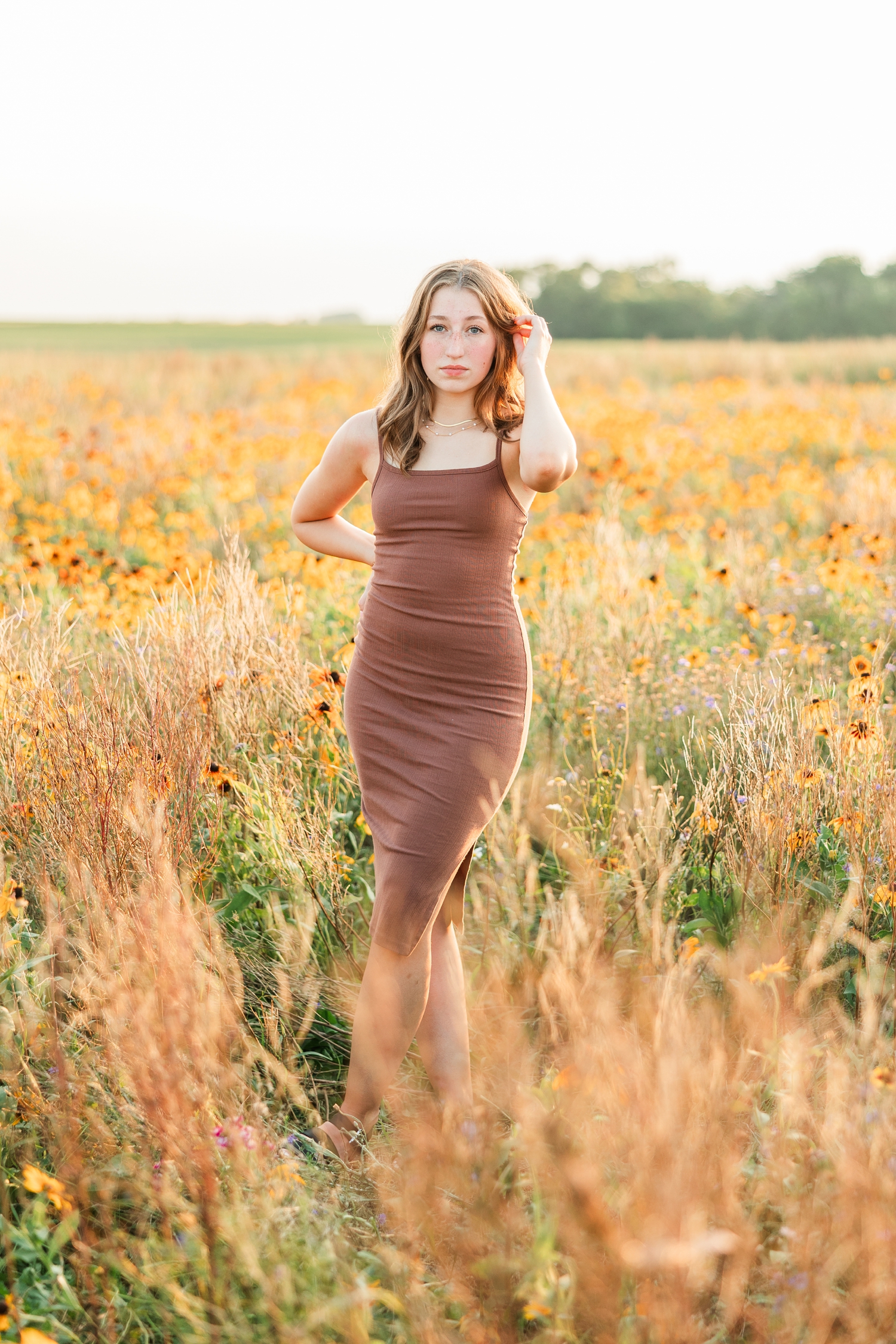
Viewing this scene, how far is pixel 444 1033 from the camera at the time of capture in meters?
2.22

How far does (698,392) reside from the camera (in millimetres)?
11266

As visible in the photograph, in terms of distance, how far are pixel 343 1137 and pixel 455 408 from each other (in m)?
1.58

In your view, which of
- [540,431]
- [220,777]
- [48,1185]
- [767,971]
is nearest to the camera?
[48,1185]

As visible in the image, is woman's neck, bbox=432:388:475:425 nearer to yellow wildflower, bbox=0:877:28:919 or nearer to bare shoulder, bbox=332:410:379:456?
bare shoulder, bbox=332:410:379:456

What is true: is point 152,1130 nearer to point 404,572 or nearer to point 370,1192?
point 370,1192

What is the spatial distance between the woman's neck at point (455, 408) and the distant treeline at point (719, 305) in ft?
131

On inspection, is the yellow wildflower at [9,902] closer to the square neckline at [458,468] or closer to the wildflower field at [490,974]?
the wildflower field at [490,974]

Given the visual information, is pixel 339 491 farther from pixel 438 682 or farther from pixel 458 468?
pixel 438 682

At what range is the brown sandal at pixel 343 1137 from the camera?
6.80ft

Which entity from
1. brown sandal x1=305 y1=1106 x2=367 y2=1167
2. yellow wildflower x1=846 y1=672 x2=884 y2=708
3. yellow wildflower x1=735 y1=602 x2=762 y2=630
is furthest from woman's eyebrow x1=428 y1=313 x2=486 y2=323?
yellow wildflower x1=735 y1=602 x2=762 y2=630

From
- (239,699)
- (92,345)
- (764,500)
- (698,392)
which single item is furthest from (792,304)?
(239,699)

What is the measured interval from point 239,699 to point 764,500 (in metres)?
4.00

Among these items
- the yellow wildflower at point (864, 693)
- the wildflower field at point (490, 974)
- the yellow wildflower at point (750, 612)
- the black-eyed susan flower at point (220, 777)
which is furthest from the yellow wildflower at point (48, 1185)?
the yellow wildflower at point (750, 612)

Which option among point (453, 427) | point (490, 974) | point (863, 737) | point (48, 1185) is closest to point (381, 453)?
point (453, 427)
